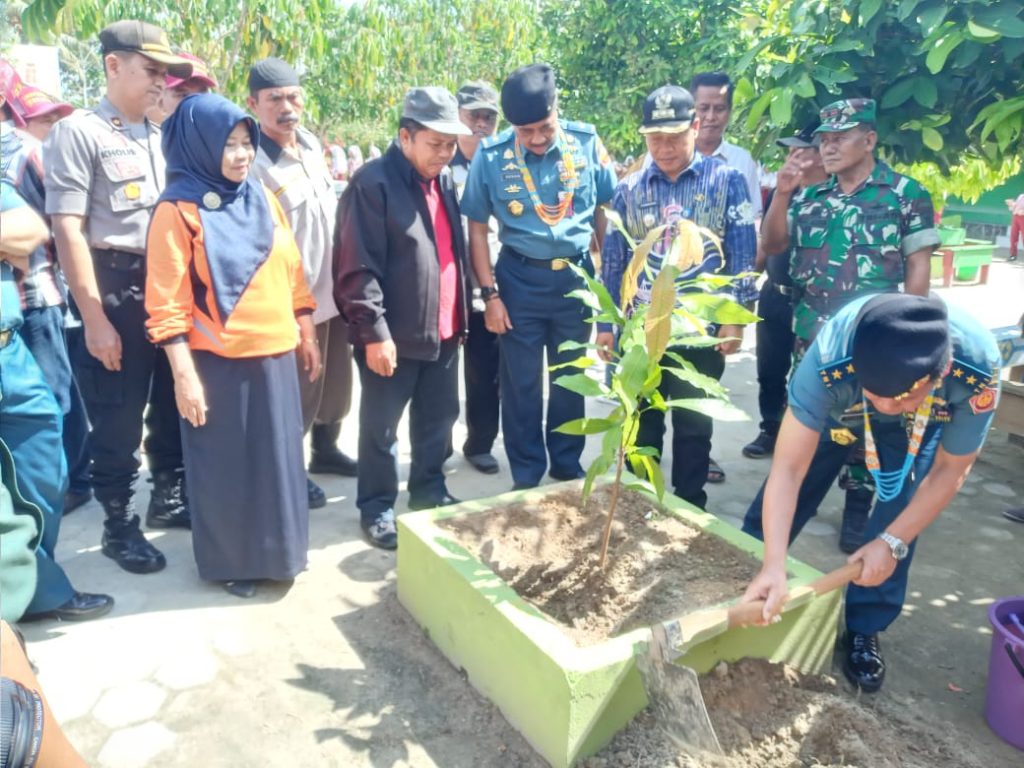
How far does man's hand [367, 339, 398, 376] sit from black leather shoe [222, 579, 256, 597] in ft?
3.11

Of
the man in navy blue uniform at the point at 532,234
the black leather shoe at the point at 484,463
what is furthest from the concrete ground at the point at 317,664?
the man in navy blue uniform at the point at 532,234

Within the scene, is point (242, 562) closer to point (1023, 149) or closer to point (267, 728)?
point (267, 728)

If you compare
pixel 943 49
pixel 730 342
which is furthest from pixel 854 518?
pixel 943 49

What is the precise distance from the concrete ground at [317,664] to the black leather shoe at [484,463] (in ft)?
2.86

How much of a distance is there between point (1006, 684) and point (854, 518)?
134 centimetres

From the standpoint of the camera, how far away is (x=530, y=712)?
94.3 inches

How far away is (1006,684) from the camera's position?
252 cm

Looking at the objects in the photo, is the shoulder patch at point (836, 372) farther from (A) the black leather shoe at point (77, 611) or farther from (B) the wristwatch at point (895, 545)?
(A) the black leather shoe at point (77, 611)

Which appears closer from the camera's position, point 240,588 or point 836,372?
point 836,372

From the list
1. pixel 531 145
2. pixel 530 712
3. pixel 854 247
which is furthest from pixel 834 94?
pixel 530 712

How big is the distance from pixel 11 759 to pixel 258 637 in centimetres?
140

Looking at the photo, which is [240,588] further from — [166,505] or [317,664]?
[166,505]

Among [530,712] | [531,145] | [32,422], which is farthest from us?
[531,145]

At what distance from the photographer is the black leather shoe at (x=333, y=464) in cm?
445
